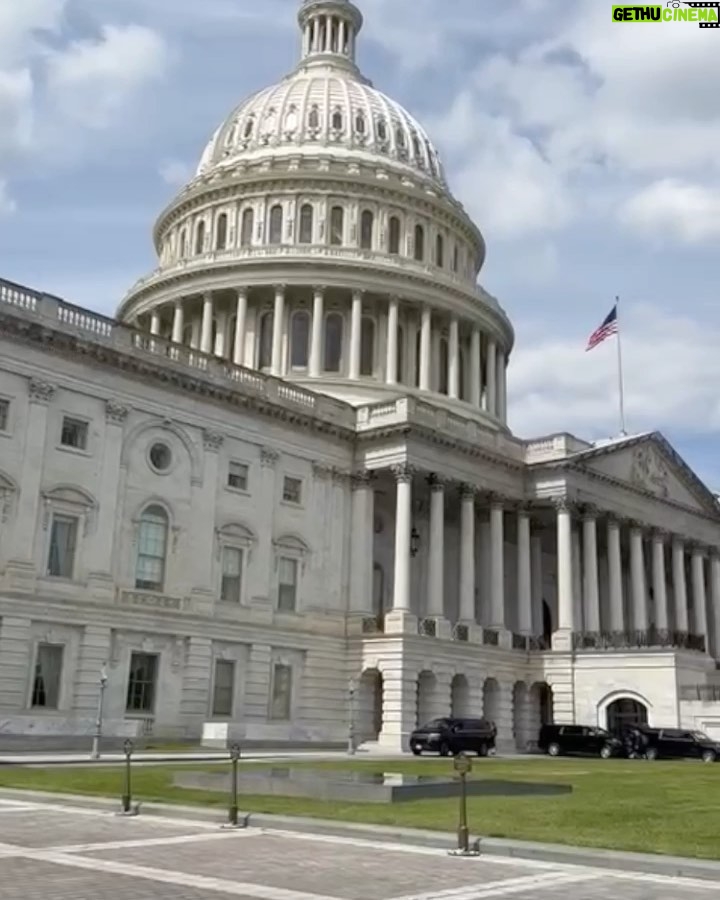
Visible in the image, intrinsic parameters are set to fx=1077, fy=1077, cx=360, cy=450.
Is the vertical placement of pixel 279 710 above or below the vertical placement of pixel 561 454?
below

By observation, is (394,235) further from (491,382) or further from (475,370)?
(491,382)

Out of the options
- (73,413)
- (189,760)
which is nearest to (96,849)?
(189,760)

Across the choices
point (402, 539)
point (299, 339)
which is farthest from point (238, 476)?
point (299, 339)

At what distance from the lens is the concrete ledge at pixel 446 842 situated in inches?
535

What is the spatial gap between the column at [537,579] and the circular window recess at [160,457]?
90.2 feet

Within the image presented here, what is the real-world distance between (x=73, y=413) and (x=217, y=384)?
8.12 meters

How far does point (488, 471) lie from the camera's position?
62344mm

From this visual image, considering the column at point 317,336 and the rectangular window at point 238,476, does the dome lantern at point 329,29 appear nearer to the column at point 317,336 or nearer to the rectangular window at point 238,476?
the column at point 317,336

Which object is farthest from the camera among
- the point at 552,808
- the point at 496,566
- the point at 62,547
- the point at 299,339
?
the point at 299,339

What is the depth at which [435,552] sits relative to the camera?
58531mm

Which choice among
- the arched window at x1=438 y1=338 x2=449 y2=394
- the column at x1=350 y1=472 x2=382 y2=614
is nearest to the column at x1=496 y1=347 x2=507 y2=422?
the arched window at x1=438 y1=338 x2=449 y2=394

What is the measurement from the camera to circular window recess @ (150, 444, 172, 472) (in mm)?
49375

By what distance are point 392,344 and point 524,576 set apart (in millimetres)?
19337

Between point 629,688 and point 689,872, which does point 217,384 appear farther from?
point 689,872
